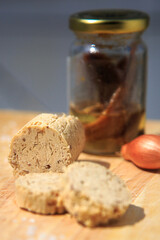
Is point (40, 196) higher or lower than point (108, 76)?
lower

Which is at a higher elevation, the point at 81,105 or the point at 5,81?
the point at 81,105

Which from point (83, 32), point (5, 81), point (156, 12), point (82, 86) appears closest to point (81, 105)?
point (82, 86)

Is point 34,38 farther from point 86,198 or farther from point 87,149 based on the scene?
point 86,198

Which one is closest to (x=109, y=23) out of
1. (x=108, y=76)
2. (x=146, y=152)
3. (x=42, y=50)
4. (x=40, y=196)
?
(x=108, y=76)

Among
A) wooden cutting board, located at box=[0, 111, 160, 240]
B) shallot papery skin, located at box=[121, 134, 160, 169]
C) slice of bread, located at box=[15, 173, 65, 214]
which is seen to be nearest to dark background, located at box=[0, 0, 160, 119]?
shallot papery skin, located at box=[121, 134, 160, 169]

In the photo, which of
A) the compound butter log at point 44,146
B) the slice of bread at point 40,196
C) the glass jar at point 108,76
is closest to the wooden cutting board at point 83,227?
the slice of bread at point 40,196

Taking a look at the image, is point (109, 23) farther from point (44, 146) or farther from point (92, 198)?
point (92, 198)
